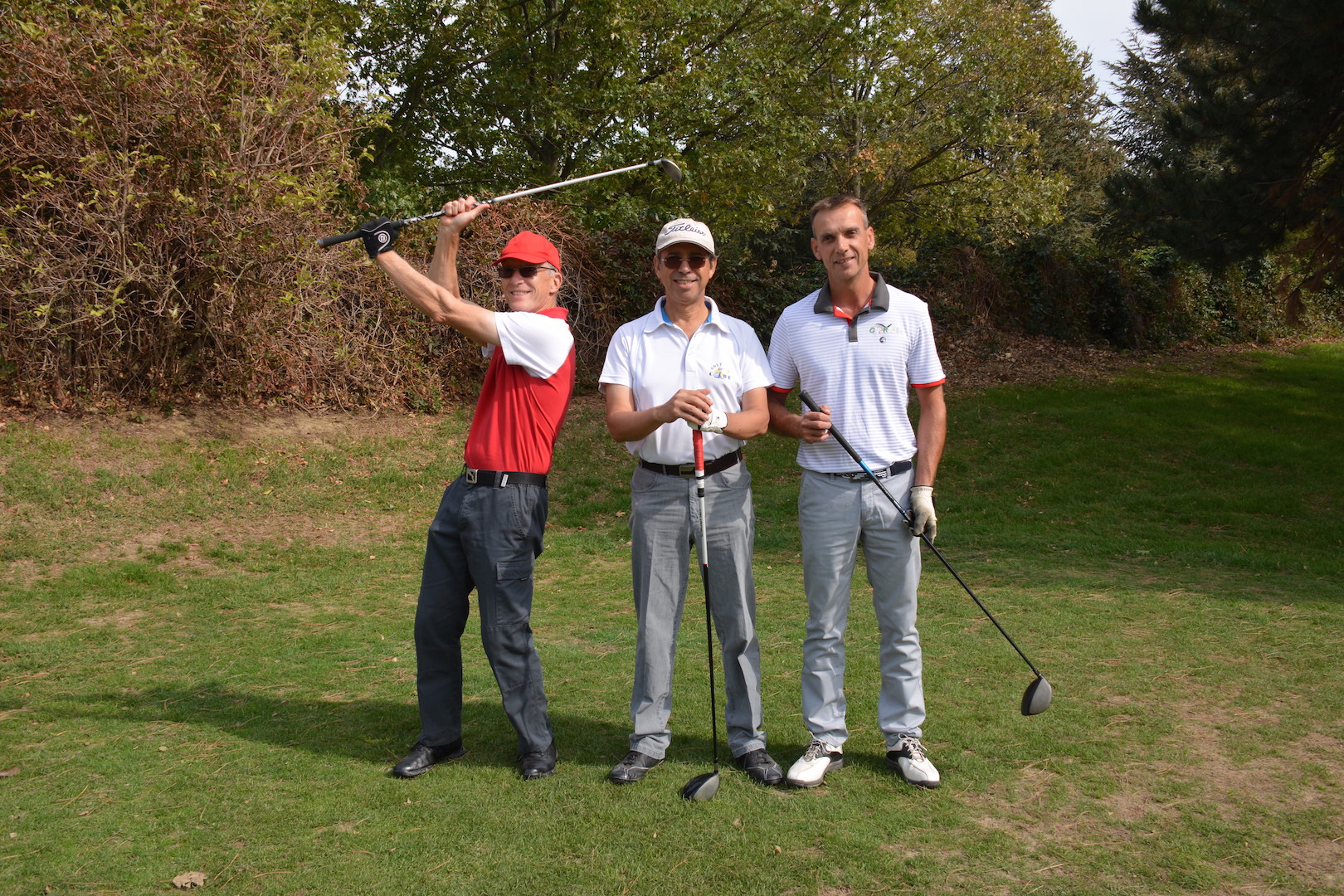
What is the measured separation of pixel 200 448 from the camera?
10242mm

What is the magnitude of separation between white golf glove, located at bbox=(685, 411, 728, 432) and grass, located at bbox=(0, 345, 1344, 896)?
1337 millimetres

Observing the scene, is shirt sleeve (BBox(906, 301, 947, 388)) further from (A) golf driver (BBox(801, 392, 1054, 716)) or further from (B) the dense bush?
(B) the dense bush

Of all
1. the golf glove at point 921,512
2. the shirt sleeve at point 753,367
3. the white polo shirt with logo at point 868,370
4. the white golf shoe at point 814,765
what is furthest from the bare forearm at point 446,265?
the white golf shoe at point 814,765

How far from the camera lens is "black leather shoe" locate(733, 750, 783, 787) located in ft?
12.4

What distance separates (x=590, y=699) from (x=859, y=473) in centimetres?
195

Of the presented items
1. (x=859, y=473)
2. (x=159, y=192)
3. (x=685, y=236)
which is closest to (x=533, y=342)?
(x=685, y=236)

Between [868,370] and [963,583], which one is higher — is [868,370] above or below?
above

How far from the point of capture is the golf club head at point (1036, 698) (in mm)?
4016

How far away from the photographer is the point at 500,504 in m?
3.87

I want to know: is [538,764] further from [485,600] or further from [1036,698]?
[1036,698]

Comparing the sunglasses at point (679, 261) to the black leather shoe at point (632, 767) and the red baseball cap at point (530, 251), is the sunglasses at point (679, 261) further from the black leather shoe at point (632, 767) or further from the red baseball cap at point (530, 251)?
the black leather shoe at point (632, 767)

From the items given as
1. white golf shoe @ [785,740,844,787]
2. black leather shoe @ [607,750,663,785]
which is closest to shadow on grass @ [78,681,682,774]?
black leather shoe @ [607,750,663,785]

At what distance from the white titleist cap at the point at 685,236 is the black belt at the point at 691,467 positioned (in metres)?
0.80

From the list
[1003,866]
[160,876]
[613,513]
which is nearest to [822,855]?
[1003,866]
